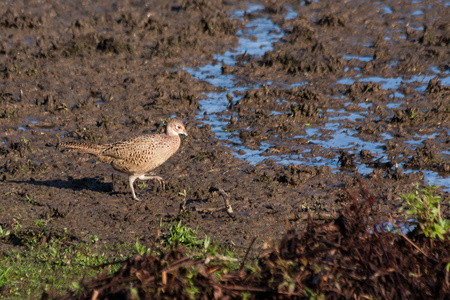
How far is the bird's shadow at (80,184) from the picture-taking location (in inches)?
367

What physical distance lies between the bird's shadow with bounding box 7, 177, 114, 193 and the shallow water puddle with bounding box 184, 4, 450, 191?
2144mm

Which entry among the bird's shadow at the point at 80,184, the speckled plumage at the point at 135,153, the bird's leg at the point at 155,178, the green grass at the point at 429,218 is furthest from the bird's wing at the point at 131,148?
the green grass at the point at 429,218

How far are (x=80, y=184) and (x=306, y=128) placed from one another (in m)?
3.97

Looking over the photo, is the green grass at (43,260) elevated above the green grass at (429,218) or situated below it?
below

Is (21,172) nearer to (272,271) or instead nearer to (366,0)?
(272,271)

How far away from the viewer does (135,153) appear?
30.1ft

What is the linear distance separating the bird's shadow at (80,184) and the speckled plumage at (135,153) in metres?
0.37

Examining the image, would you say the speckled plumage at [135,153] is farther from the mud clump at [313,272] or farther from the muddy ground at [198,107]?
the mud clump at [313,272]

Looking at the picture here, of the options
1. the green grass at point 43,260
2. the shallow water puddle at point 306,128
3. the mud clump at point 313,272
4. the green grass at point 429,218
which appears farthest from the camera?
the shallow water puddle at point 306,128

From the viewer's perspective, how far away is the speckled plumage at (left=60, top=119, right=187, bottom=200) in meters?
9.15

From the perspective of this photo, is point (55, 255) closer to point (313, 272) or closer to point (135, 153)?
point (135, 153)

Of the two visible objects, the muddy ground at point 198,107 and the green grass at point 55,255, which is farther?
the muddy ground at point 198,107

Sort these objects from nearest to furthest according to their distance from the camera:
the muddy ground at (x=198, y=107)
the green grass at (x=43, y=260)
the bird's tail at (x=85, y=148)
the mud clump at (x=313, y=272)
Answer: the mud clump at (x=313, y=272) → the green grass at (x=43, y=260) → the muddy ground at (x=198, y=107) → the bird's tail at (x=85, y=148)

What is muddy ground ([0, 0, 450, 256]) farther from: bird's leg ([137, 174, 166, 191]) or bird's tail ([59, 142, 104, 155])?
bird's tail ([59, 142, 104, 155])
